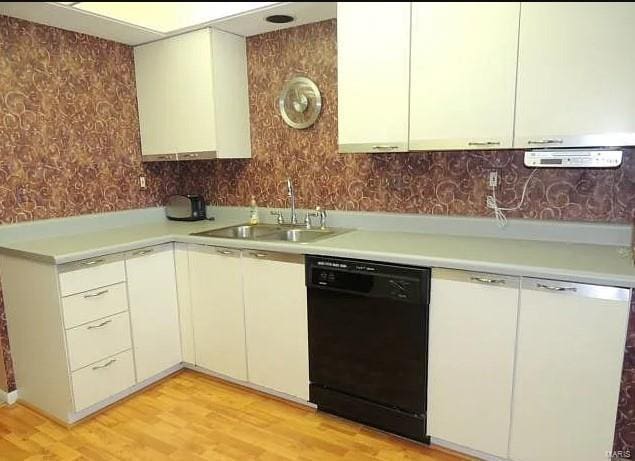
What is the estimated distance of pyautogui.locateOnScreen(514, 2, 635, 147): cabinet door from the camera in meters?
1.65

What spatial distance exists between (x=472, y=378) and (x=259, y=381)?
1213 millimetres

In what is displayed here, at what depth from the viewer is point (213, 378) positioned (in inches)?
109

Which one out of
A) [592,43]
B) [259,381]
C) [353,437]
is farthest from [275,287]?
[592,43]

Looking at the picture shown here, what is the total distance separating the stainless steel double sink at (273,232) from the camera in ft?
8.91

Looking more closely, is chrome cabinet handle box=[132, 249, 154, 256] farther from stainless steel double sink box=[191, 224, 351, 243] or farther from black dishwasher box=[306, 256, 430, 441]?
black dishwasher box=[306, 256, 430, 441]

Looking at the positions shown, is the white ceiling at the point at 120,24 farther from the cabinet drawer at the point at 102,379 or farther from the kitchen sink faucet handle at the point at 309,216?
the cabinet drawer at the point at 102,379

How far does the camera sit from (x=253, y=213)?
10.1 feet

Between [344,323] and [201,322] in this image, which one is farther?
[201,322]

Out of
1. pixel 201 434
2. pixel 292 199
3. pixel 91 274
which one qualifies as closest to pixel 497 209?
pixel 292 199

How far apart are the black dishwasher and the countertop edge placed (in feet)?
0.14

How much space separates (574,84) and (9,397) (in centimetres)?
327

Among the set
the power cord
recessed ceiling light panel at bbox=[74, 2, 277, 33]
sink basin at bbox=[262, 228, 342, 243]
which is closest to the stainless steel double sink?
sink basin at bbox=[262, 228, 342, 243]

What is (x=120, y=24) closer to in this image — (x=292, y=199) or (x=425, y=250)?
(x=292, y=199)

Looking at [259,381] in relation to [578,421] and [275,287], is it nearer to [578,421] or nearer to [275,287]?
[275,287]
